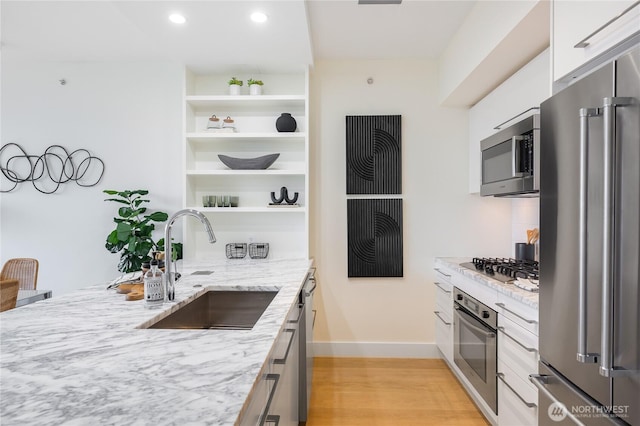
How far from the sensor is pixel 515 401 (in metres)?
1.76

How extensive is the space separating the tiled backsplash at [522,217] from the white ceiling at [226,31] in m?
1.47

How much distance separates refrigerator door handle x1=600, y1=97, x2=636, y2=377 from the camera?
0.97 m

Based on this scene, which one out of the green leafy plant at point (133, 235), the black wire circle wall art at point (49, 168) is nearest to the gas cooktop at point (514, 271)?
the green leafy plant at point (133, 235)

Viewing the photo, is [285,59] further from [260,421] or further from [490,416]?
[490,416]

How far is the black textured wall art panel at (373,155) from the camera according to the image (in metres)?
3.20

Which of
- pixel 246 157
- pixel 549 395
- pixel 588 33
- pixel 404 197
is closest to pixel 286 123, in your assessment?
pixel 246 157

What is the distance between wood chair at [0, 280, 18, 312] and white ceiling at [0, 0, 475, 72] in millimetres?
1739

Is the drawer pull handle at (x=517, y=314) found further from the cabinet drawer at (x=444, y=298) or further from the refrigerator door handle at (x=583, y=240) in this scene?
the cabinet drawer at (x=444, y=298)

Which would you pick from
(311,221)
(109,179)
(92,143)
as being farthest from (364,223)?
(92,143)

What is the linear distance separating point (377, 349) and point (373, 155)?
5.78ft

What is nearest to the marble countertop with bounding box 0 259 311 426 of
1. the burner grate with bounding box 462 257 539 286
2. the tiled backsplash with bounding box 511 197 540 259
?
the burner grate with bounding box 462 257 539 286

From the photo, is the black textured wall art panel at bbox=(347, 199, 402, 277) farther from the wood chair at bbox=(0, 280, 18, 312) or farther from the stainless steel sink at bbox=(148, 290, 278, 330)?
the wood chair at bbox=(0, 280, 18, 312)

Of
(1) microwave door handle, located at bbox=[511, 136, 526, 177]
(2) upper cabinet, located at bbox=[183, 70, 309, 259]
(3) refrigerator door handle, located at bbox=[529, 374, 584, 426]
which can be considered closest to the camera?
(3) refrigerator door handle, located at bbox=[529, 374, 584, 426]

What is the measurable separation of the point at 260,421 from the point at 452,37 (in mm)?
2962
